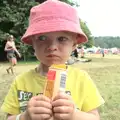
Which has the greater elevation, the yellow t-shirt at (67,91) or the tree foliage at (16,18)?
the tree foliage at (16,18)

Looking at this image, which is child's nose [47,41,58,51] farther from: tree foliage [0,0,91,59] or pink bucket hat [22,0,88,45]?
tree foliage [0,0,91,59]

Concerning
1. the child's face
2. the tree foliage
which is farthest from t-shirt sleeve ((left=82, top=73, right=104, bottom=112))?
the tree foliage

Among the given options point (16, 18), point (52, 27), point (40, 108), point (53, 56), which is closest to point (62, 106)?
point (40, 108)

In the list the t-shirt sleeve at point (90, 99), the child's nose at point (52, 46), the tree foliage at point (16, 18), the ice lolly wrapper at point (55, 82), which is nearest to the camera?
the ice lolly wrapper at point (55, 82)

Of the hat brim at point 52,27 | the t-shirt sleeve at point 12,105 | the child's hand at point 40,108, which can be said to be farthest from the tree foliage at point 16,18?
the child's hand at point 40,108

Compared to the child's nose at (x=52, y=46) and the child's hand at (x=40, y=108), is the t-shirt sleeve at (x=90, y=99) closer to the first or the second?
the child's nose at (x=52, y=46)

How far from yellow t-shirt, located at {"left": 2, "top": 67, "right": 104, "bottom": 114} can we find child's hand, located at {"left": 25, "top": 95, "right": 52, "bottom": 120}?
1.26ft

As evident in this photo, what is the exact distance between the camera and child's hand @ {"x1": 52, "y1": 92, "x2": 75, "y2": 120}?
1.61 metres

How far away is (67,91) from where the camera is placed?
6.68ft

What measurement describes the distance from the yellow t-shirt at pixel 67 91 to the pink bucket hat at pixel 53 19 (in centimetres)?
26

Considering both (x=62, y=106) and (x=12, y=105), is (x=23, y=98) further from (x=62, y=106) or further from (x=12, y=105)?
(x=62, y=106)

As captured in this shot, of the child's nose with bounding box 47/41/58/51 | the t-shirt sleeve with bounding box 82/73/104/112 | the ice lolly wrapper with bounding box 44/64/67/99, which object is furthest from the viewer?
the t-shirt sleeve with bounding box 82/73/104/112

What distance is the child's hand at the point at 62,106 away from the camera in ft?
5.28

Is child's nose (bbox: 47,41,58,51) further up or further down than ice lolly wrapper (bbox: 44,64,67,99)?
further up
